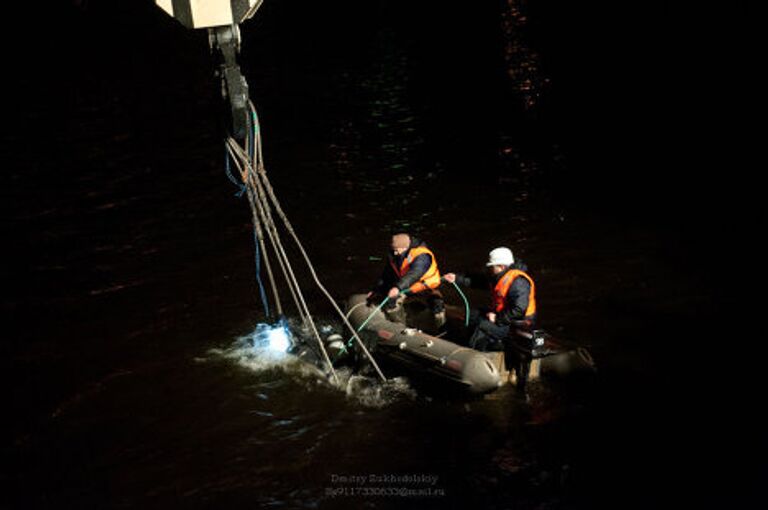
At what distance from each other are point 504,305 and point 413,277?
134 cm

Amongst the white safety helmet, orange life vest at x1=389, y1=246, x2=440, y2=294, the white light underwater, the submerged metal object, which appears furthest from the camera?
the white light underwater

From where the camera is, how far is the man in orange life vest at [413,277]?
373 inches

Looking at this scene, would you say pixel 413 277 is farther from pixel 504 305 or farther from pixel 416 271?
pixel 504 305

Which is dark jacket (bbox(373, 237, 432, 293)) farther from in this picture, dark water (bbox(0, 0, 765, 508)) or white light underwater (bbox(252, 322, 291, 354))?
white light underwater (bbox(252, 322, 291, 354))

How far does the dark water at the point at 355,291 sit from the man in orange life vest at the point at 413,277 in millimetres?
1092

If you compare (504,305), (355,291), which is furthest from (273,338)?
(504,305)

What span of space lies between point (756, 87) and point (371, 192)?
42.9 feet

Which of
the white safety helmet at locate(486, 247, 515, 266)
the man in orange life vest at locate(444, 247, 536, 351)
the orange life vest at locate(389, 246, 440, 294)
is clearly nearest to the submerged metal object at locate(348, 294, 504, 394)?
the man in orange life vest at locate(444, 247, 536, 351)

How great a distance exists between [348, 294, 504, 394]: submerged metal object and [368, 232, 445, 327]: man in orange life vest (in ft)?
0.95

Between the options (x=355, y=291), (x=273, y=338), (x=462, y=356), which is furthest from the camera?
(x=355, y=291)

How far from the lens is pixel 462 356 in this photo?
822cm

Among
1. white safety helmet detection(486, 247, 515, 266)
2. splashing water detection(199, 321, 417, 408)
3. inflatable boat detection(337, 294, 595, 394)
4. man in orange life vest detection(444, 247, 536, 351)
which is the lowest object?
splashing water detection(199, 321, 417, 408)

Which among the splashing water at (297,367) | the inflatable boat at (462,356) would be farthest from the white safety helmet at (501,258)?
the splashing water at (297,367)

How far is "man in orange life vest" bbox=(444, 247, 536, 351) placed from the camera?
845cm
